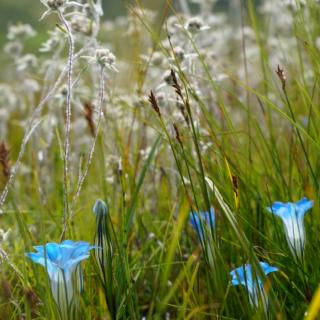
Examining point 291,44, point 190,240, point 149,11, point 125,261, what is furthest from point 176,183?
point 291,44

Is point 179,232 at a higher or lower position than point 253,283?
higher

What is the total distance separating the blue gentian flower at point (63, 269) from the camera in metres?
1.29

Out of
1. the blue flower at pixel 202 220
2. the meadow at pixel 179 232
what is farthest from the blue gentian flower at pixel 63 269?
the blue flower at pixel 202 220

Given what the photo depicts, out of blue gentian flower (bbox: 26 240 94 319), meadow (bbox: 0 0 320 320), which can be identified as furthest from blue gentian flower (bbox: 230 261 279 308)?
blue gentian flower (bbox: 26 240 94 319)

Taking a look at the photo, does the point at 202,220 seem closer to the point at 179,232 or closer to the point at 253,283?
the point at 179,232

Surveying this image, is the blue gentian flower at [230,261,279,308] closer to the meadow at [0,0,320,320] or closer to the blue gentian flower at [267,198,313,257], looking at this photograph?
→ the meadow at [0,0,320,320]

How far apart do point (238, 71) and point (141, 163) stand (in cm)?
307

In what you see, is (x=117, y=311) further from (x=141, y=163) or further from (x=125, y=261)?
(x=141, y=163)

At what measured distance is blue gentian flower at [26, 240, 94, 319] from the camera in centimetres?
129

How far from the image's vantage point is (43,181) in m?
2.78

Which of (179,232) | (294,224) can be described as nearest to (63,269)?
(179,232)

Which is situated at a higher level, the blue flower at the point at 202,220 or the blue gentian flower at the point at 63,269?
the blue flower at the point at 202,220

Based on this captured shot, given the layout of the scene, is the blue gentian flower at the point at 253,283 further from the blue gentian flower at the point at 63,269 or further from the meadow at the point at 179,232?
the blue gentian flower at the point at 63,269

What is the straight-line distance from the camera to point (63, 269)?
1298 millimetres
